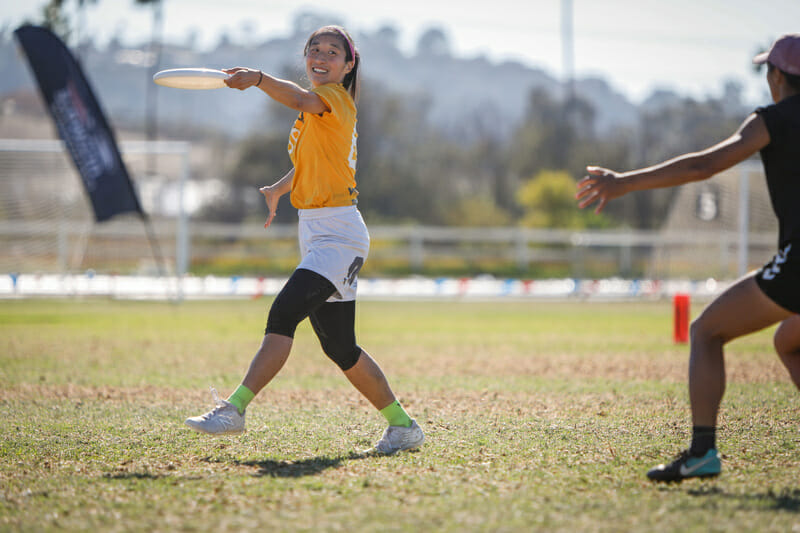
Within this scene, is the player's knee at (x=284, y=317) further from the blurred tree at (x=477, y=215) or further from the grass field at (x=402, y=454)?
the blurred tree at (x=477, y=215)

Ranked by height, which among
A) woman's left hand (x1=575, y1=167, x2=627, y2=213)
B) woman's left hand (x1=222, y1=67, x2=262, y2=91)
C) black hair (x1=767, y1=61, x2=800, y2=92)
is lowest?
woman's left hand (x1=575, y1=167, x2=627, y2=213)

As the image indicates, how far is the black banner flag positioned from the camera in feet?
56.5

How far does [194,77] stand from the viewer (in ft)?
14.1

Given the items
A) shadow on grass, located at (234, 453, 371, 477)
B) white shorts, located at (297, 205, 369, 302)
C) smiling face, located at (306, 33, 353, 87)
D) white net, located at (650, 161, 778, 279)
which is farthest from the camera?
white net, located at (650, 161, 778, 279)

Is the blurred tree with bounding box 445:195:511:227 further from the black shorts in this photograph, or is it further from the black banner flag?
the black shorts

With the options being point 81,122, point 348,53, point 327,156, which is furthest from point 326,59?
point 81,122

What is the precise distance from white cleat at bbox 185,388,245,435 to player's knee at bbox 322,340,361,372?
620 mm

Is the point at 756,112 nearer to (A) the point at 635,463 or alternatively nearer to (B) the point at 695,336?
(B) the point at 695,336

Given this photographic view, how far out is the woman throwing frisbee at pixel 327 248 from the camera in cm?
429

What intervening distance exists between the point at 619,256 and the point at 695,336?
1480 inches

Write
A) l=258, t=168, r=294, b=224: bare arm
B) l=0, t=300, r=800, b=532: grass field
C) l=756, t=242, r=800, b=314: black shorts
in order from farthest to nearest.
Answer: l=258, t=168, r=294, b=224: bare arm < l=756, t=242, r=800, b=314: black shorts < l=0, t=300, r=800, b=532: grass field

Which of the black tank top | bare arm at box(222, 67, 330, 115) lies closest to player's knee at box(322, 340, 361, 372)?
bare arm at box(222, 67, 330, 115)

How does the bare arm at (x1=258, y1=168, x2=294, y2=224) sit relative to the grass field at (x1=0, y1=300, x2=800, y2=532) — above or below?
above

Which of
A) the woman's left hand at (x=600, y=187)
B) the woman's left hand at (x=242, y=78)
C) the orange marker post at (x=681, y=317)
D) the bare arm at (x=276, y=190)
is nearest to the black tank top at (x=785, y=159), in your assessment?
the woman's left hand at (x=600, y=187)
